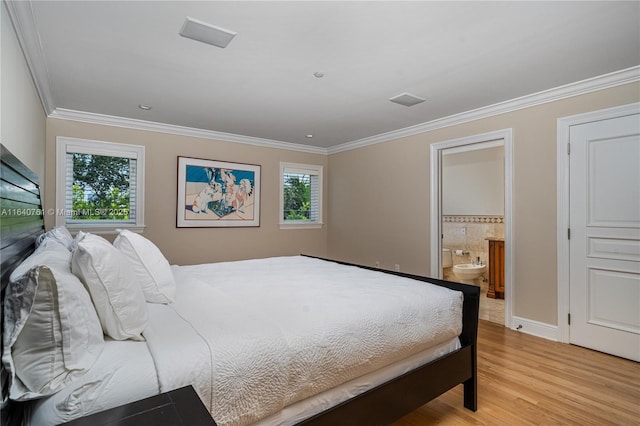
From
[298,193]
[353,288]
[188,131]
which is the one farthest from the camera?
[298,193]

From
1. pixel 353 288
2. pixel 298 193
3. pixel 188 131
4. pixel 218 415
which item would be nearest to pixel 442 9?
pixel 353 288

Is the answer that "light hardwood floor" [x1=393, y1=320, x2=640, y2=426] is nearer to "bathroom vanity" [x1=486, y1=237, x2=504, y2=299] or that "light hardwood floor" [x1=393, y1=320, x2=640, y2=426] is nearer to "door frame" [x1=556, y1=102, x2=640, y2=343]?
"door frame" [x1=556, y1=102, x2=640, y2=343]

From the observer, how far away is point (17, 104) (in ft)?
7.36

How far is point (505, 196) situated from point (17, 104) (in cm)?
440

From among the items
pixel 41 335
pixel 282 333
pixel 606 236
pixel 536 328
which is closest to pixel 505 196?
pixel 606 236

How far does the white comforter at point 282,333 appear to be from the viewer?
1.25 metres

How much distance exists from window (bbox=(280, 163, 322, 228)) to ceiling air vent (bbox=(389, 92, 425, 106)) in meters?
2.61

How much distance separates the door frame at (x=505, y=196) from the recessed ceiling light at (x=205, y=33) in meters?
3.01

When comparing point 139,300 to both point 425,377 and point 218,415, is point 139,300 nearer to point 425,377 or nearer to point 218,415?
point 218,415

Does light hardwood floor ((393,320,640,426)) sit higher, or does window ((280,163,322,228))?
window ((280,163,322,228))

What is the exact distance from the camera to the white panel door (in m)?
2.89

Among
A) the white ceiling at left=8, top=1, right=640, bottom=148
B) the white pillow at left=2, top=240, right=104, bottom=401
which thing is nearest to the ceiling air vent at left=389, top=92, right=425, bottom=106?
the white ceiling at left=8, top=1, right=640, bottom=148

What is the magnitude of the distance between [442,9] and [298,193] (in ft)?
13.8

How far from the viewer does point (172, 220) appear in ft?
15.3
